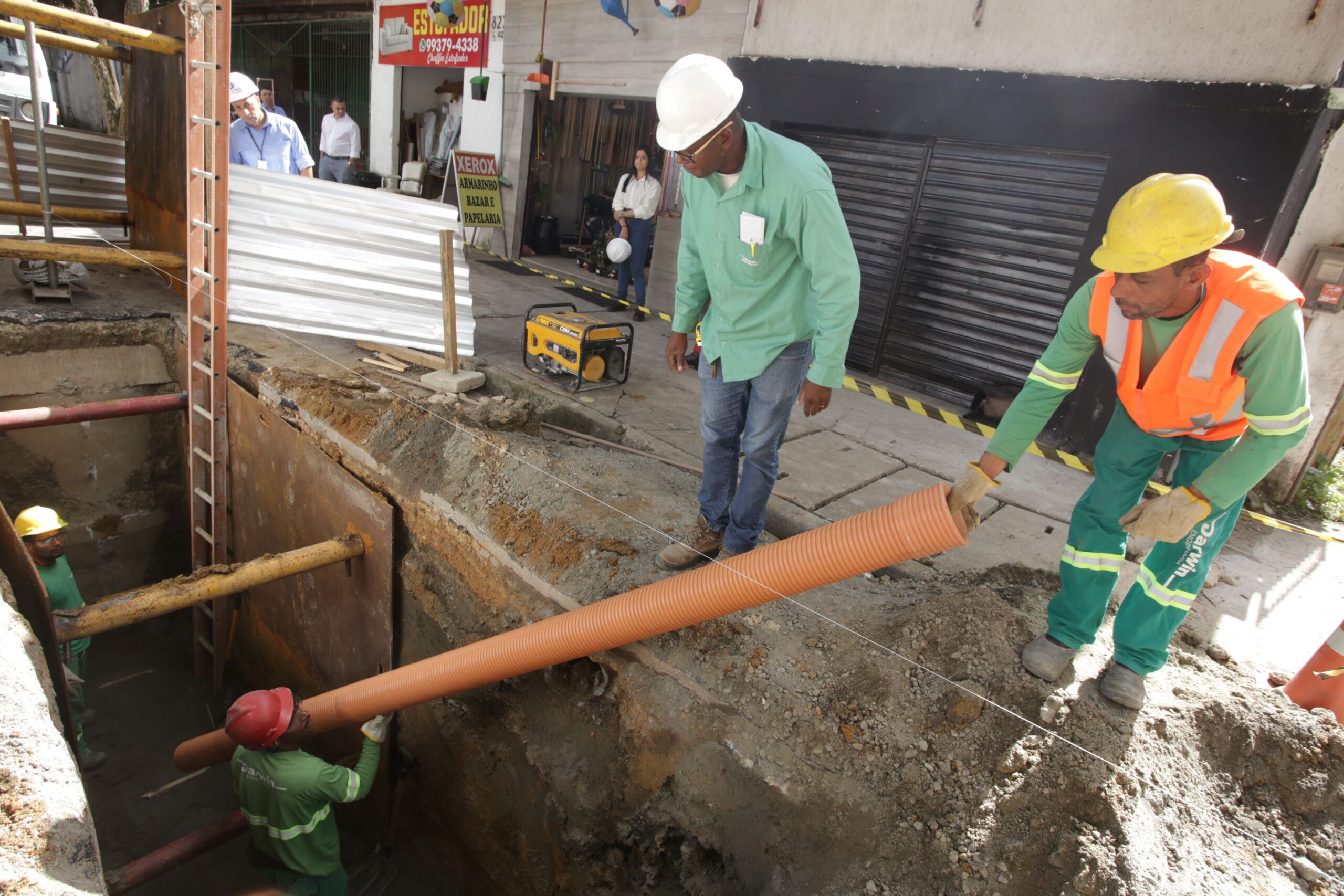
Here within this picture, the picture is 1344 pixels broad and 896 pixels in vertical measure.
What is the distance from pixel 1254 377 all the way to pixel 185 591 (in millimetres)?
4435

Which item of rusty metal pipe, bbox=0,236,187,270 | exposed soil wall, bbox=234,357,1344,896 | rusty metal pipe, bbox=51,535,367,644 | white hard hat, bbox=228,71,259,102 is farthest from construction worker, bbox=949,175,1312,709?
white hard hat, bbox=228,71,259,102

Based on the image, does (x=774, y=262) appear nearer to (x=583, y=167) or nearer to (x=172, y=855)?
(x=172, y=855)

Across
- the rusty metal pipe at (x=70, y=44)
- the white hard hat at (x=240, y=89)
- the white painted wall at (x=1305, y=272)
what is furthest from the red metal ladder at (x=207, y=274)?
the white painted wall at (x=1305, y=272)

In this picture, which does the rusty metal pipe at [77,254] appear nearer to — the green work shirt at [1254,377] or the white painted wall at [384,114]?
the green work shirt at [1254,377]

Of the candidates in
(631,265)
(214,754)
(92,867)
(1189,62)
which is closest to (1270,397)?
(92,867)

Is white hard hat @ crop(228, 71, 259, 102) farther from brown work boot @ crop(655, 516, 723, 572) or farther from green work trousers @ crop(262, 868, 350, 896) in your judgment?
green work trousers @ crop(262, 868, 350, 896)

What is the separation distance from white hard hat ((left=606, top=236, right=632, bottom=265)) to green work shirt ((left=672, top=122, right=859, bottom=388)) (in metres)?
5.09

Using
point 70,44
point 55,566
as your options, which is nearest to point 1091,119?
point 70,44

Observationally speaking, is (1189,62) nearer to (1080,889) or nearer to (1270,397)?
(1270,397)

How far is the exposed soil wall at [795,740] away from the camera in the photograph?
7.34 ft

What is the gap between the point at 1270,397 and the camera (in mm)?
2000

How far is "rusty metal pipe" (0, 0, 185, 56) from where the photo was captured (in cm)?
379

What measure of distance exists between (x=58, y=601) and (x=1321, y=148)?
8.08 m

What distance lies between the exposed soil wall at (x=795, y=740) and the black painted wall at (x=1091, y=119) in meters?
3.12
